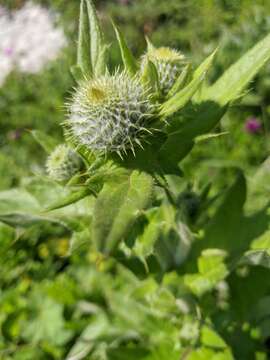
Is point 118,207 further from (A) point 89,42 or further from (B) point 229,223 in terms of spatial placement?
(B) point 229,223

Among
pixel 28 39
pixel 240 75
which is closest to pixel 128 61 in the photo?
pixel 240 75

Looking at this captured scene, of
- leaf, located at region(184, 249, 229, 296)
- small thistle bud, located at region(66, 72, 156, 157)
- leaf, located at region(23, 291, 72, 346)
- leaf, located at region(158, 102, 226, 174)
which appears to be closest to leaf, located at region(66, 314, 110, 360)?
leaf, located at region(23, 291, 72, 346)

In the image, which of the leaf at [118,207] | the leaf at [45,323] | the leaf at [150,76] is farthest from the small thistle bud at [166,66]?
the leaf at [45,323]

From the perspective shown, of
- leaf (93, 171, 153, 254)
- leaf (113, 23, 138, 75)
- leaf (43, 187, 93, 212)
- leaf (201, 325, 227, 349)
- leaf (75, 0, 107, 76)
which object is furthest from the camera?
leaf (201, 325, 227, 349)

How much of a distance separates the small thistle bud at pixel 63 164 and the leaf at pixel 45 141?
6 centimetres

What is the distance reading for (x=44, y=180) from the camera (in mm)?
3129

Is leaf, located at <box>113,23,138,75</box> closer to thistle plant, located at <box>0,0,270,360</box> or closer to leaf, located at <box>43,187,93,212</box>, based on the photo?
thistle plant, located at <box>0,0,270,360</box>

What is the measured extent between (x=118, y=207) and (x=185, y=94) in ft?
2.02

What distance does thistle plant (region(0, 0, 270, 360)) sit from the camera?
235cm

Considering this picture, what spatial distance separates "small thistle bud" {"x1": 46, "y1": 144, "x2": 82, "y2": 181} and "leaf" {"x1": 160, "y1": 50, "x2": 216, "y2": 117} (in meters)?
0.80

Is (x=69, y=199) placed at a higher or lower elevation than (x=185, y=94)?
lower

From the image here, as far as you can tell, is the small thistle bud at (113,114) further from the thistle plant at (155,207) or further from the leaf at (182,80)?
the leaf at (182,80)

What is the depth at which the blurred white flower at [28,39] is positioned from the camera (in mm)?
10695

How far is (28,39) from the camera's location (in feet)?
38.9
